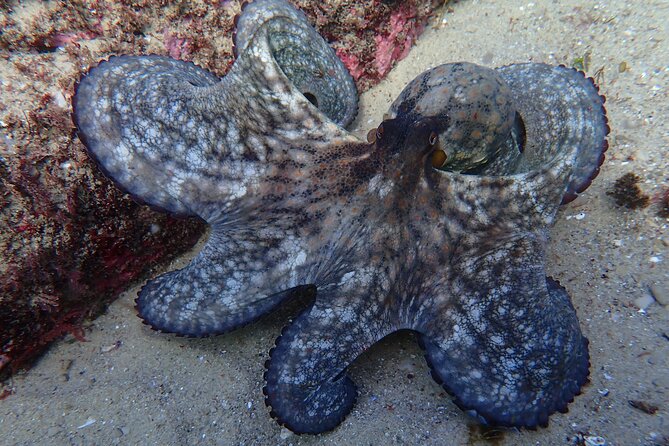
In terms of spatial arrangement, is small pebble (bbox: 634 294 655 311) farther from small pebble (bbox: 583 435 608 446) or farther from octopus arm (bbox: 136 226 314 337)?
octopus arm (bbox: 136 226 314 337)

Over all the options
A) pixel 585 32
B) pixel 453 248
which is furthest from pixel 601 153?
pixel 585 32

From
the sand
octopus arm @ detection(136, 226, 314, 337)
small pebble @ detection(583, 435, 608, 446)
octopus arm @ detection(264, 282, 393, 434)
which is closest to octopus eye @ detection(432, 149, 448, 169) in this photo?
octopus arm @ detection(264, 282, 393, 434)

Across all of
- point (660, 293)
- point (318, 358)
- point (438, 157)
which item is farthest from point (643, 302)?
point (318, 358)

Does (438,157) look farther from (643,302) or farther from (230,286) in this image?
(643,302)

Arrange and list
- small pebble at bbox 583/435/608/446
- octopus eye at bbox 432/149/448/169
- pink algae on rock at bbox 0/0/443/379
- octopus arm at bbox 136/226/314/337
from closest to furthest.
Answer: small pebble at bbox 583/435/608/446, octopus eye at bbox 432/149/448/169, pink algae on rock at bbox 0/0/443/379, octopus arm at bbox 136/226/314/337

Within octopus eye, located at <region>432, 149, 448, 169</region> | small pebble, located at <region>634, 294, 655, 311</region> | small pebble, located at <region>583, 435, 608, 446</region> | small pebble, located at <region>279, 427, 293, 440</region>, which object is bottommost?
small pebble, located at <region>279, 427, 293, 440</region>

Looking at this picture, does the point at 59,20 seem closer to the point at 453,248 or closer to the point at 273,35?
the point at 273,35

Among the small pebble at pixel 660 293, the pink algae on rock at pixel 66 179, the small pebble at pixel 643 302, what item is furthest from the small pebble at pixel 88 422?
the small pebble at pixel 660 293
